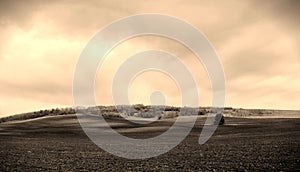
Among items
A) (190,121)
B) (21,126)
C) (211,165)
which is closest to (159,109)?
(190,121)

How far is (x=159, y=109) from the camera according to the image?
97000 mm

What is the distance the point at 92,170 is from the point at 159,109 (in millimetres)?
73770

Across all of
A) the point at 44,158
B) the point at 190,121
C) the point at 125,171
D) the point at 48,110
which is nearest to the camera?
the point at 125,171

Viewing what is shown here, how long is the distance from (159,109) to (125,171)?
243ft

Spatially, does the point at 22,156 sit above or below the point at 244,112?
below

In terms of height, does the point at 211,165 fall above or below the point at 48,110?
below

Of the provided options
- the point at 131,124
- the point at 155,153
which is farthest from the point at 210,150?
the point at 131,124

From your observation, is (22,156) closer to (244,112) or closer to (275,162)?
(275,162)

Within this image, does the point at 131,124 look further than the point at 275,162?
Yes

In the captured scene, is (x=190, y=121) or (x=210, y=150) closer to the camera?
(x=210, y=150)

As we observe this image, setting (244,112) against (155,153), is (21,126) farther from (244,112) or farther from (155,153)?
(244,112)

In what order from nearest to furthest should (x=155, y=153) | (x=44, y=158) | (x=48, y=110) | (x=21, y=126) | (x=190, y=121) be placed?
1. (x=44, y=158)
2. (x=155, y=153)
3. (x=21, y=126)
4. (x=190, y=121)
5. (x=48, y=110)

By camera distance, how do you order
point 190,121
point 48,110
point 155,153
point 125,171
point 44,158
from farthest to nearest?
1. point 48,110
2. point 190,121
3. point 155,153
4. point 44,158
5. point 125,171

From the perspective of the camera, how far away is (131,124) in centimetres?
7000
